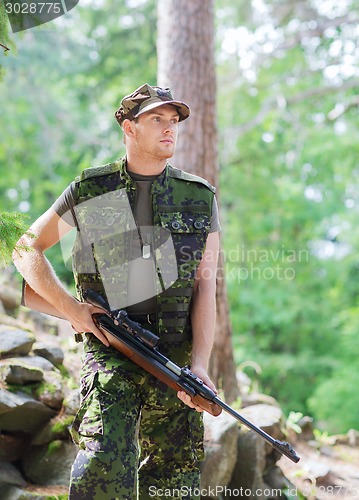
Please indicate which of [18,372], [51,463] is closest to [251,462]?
[51,463]

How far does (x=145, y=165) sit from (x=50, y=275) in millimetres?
727

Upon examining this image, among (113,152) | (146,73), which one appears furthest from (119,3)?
(113,152)

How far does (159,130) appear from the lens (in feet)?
10.1

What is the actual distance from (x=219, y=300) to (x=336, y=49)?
11057 millimetres

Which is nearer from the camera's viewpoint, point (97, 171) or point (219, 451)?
point (97, 171)

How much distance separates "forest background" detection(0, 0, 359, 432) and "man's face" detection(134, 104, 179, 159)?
10.9 m

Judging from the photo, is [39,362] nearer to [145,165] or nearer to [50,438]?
[50,438]

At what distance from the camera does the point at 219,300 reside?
580cm

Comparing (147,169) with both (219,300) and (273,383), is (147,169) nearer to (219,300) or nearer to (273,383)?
(219,300)

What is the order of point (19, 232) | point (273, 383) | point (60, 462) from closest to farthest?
point (19, 232) < point (60, 462) < point (273, 383)

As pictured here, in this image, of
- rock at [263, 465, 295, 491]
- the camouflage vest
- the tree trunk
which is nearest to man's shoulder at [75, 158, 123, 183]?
the camouflage vest

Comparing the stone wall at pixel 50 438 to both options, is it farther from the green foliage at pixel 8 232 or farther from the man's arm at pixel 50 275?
the green foliage at pixel 8 232

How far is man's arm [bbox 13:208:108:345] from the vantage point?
3062 millimetres

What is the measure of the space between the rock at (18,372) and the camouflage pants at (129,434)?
124 cm
